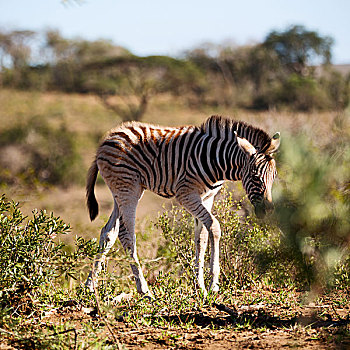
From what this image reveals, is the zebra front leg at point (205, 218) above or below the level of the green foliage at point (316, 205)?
below

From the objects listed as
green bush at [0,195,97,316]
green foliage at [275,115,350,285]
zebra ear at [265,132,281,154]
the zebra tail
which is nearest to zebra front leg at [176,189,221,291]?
zebra ear at [265,132,281,154]

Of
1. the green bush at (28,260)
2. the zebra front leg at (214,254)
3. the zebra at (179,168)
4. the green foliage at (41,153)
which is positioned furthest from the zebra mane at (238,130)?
the green foliage at (41,153)

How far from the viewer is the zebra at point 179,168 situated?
5.61 meters

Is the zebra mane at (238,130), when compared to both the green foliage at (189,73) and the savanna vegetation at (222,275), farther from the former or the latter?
the green foliage at (189,73)

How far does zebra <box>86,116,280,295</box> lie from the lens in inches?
221

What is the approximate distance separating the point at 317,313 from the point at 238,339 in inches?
37.6

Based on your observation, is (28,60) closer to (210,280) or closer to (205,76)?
(205,76)

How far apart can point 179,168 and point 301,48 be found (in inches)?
1530

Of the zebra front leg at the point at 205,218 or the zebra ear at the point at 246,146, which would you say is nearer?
the zebra ear at the point at 246,146

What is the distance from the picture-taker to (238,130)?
5.77m

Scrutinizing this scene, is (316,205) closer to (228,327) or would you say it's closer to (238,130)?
(228,327)

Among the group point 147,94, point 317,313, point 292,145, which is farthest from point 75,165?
point 292,145

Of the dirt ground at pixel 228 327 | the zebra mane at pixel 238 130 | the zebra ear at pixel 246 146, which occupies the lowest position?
the dirt ground at pixel 228 327

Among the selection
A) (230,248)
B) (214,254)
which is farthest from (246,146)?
(230,248)
